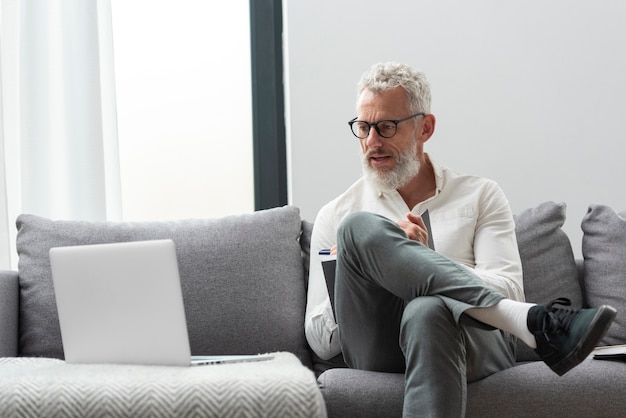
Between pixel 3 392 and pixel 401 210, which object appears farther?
pixel 401 210

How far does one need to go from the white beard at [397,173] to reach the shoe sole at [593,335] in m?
0.86

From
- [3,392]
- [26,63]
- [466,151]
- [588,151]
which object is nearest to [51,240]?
[26,63]

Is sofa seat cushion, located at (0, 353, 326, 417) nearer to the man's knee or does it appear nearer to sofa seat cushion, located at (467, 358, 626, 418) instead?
the man's knee

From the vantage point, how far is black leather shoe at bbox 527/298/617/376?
4.94 ft

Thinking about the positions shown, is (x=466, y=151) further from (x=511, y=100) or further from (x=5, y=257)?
(x=5, y=257)

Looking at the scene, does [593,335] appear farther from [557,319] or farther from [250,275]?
[250,275]

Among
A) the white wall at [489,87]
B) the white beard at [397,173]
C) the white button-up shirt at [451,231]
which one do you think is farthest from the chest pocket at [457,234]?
the white wall at [489,87]

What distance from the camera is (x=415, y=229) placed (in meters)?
1.96

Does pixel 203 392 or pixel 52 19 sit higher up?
pixel 52 19

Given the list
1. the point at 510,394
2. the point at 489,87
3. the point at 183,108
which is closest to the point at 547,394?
the point at 510,394

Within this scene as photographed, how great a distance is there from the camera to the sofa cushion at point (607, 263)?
228 cm

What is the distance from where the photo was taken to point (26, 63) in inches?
110

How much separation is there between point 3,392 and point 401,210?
1.26 metres

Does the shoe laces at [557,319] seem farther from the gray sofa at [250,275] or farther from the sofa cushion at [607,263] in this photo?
the sofa cushion at [607,263]
